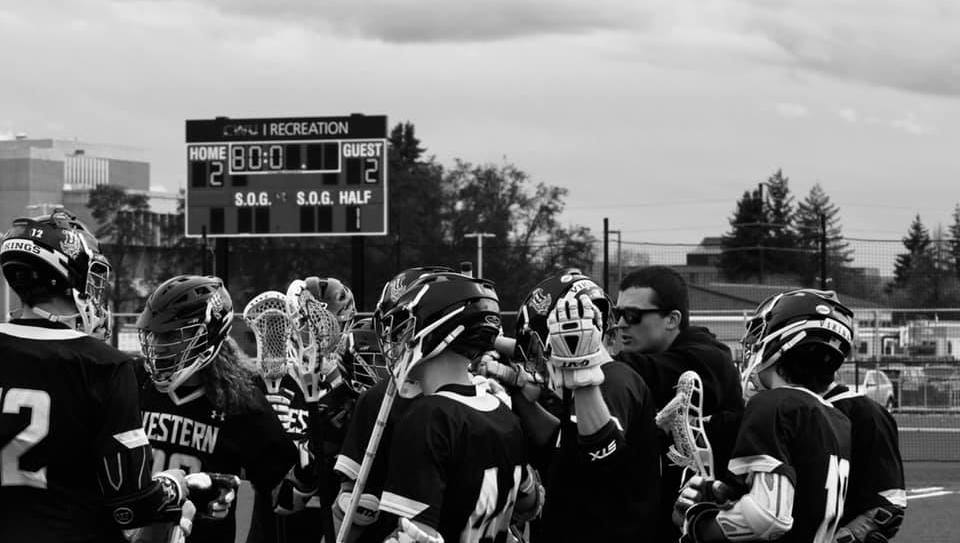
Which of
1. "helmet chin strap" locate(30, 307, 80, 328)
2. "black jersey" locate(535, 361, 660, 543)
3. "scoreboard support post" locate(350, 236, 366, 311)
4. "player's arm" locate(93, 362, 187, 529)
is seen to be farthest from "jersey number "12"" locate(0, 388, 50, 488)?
"scoreboard support post" locate(350, 236, 366, 311)

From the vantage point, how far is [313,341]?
263 inches

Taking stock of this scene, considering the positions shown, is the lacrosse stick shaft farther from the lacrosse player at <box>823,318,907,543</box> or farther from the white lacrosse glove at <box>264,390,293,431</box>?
the white lacrosse glove at <box>264,390,293,431</box>

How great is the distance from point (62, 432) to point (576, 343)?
5.57 ft

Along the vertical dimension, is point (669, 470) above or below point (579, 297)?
below

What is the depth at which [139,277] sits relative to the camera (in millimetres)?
54594

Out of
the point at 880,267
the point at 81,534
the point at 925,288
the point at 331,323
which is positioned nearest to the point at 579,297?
the point at 81,534

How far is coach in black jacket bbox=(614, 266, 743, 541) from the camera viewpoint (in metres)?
5.91

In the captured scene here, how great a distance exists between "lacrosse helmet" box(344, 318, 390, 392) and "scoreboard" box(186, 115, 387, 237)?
66.5ft

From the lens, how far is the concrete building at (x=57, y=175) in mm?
89875

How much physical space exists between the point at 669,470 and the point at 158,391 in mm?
2131

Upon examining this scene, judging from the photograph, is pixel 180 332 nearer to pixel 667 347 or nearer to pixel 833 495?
pixel 667 347

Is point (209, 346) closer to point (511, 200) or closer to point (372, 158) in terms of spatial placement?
point (372, 158)

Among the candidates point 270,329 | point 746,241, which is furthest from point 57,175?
point 270,329

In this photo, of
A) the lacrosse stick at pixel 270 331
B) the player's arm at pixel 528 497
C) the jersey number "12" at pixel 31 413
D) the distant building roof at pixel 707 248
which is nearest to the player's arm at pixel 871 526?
the player's arm at pixel 528 497
